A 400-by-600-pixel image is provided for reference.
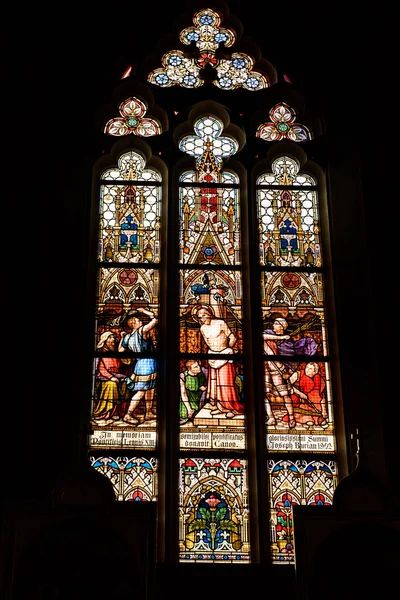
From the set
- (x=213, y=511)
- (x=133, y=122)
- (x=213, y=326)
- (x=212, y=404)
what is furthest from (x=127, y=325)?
(x=133, y=122)

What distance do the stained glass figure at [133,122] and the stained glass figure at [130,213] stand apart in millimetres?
240

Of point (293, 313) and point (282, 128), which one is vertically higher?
point (282, 128)

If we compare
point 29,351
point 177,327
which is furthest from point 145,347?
point 29,351

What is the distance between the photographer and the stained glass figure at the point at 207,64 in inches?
397

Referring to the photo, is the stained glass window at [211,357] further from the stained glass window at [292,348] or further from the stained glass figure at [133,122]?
the stained glass figure at [133,122]

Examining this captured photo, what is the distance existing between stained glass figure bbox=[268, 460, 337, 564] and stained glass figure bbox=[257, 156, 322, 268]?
5.97 ft

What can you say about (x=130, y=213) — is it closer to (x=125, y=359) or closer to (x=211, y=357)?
(x=125, y=359)

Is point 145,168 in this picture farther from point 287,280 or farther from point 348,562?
point 348,562

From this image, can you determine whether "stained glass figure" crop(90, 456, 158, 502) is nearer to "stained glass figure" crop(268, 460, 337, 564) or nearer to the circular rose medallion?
"stained glass figure" crop(268, 460, 337, 564)

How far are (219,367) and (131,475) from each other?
3.77 ft

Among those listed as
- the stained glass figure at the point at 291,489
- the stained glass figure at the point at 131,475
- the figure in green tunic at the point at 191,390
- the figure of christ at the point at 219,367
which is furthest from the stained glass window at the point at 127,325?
the stained glass figure at the point at 291,489

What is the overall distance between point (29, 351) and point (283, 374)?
202 centimetres

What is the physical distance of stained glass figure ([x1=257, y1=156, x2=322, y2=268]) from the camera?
9242 millimetres

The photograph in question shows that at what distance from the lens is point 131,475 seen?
321 inches
